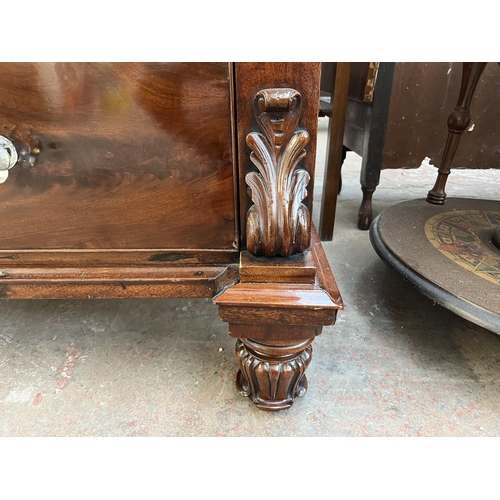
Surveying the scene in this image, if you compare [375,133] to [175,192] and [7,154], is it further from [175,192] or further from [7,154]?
[7,154]

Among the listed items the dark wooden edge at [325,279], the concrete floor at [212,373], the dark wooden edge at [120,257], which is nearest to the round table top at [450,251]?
the concrete floor at [212,373]

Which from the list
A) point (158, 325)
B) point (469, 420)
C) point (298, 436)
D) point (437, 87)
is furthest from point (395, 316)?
point (437, 87)

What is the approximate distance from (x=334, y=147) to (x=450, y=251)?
489mm

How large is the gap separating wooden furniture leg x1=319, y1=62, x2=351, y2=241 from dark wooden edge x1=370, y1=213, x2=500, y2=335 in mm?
356

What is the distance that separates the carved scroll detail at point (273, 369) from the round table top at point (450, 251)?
1.08 feet

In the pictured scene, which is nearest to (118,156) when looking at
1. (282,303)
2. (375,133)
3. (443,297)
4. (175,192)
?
(175,192)

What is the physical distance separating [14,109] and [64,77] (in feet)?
0.27

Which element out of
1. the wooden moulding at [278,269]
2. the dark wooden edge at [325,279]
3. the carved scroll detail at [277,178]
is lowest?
the dark wooden edge at [325,279]

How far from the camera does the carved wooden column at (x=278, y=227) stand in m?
0.46

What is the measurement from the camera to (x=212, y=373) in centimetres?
75

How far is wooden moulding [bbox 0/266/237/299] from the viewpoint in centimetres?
59

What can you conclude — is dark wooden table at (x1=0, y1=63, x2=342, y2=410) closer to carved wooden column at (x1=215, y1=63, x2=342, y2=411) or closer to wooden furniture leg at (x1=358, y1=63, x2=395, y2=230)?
carved wooden column at (x1=215, y1=63, x2=342, y2=411)

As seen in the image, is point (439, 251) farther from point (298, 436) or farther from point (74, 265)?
point (74, 265)

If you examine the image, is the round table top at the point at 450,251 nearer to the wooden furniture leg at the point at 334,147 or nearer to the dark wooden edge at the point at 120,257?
Answer: the wooden furniture leg at the point at 334,147
